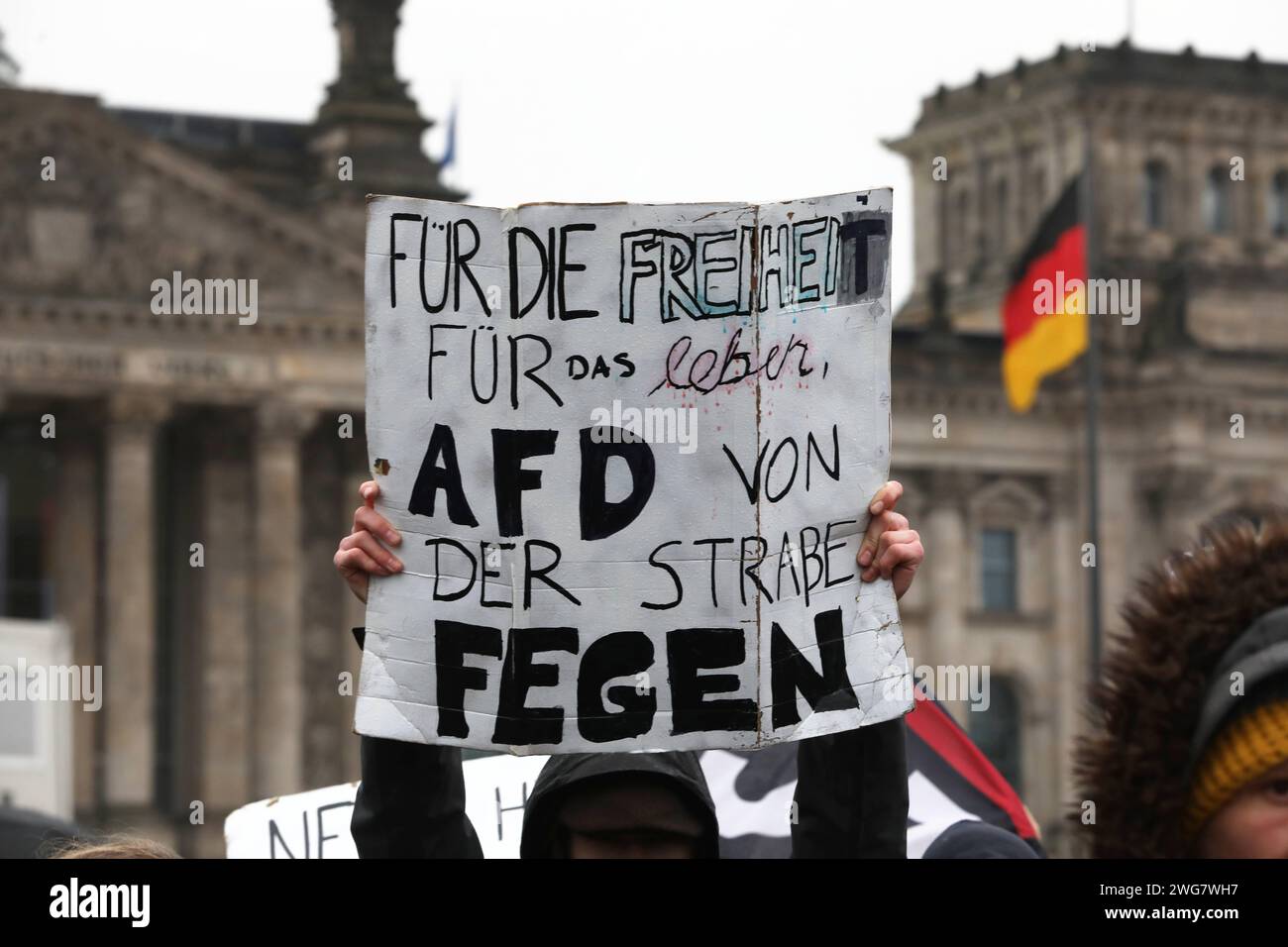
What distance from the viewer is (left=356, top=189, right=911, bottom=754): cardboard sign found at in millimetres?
5109

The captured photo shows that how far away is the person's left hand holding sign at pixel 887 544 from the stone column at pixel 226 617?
54907 millimetres

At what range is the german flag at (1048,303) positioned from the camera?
4916 cm

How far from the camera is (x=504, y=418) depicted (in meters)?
5.20

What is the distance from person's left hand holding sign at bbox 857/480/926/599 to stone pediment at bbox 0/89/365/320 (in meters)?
52.7

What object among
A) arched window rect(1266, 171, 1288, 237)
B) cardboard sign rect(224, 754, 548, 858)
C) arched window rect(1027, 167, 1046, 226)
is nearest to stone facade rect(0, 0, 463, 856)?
arched window rect(1027, 167, 1046, 226)

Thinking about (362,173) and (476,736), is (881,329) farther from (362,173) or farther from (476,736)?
(362,173)

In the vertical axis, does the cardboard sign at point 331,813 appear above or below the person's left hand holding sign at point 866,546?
below

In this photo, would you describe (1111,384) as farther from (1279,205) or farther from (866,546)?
(866,546)

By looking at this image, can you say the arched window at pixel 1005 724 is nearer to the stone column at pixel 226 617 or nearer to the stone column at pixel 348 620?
the stone column at pixel 348 620

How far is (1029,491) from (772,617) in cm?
6206

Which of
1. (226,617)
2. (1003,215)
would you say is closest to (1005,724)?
(1003,215)

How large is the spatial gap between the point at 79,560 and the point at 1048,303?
1928 centimetres

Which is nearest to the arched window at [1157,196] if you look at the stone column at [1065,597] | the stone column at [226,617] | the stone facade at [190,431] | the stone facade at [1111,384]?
the stone facade at [1111,384]
